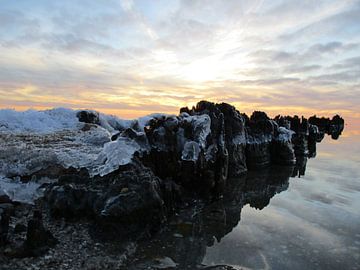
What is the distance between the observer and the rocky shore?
462 inches

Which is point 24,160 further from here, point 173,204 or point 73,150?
point 173,204

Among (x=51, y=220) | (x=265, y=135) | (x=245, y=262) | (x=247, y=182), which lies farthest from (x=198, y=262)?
(x=265, y=135)

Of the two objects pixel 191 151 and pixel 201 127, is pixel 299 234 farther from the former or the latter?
pixel 201 127

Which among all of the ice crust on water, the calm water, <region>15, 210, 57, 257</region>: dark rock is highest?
the ice crust on water

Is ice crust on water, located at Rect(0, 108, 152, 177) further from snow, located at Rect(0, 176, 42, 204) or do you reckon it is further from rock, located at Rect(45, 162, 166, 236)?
rock, located at Rect(45, 162, 166, 236)

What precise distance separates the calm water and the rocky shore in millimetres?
146

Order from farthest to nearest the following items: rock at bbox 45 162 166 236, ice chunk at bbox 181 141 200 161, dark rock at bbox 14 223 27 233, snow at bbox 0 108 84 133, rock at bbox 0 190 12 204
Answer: snow at bbox 0 108 84 133
ice chunk at bbox 181 141 200 161
rock at bbox 0 190 12 204
rock at bbox 45 162 166 236
dark rock at bbox 14 223 27 233

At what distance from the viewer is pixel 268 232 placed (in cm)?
1528

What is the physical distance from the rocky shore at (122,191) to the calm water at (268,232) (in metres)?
0.15

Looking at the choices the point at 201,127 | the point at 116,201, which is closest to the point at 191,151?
the point at 201,127

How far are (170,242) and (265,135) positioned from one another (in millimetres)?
26215

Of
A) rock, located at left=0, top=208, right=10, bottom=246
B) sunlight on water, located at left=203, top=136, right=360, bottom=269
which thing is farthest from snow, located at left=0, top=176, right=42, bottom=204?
sunlight on water, located at left=203, top=136, right=360, bottom=269

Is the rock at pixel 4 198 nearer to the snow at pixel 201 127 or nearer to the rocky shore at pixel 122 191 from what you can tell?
the rocky shore at pixel 122 191

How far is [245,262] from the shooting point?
12078 mm
